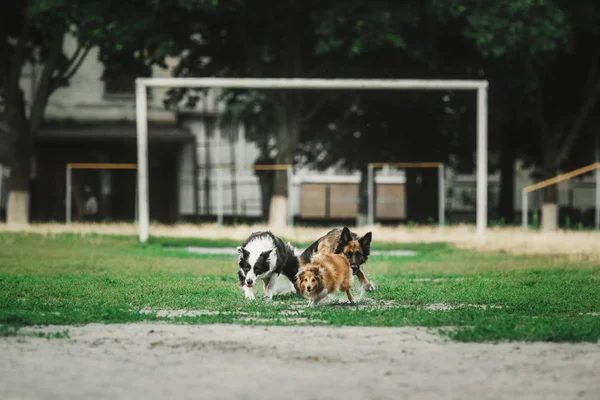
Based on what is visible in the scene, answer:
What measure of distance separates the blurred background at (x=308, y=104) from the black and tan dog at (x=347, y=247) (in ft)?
53.9

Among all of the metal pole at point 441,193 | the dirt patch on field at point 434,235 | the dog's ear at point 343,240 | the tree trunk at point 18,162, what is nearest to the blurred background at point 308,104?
the tree trunk at point 18,162

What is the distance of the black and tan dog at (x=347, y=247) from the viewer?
1262 centimetres

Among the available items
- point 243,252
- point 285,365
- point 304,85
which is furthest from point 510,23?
point 285,365

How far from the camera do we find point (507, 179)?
41.4 meters

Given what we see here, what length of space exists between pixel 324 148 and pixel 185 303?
28211 millimetres

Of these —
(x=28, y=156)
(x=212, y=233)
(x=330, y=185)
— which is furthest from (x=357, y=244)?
(x=330, y=185)

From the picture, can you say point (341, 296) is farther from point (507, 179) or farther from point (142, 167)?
point (507, 179)

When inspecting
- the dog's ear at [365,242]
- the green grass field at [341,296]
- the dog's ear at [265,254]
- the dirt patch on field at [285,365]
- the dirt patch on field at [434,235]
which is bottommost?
the dirt patch on field at [285,365]

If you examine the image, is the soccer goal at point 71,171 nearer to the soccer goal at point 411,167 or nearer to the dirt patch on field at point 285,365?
the soccer goal at point 411,167

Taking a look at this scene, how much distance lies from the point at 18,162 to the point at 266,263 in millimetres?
22870

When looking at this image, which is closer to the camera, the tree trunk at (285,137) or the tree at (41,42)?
the tree at (41,42)

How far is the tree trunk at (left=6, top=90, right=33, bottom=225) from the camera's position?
1336 inches

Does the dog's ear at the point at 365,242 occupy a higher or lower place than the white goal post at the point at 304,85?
lower

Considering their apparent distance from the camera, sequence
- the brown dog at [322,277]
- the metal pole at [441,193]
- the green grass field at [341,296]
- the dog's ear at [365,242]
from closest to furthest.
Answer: the green grass field at [341,296]
the brown dog at [322,277]
the dog's ear at [365,242]
the metal pole at [441,193]
